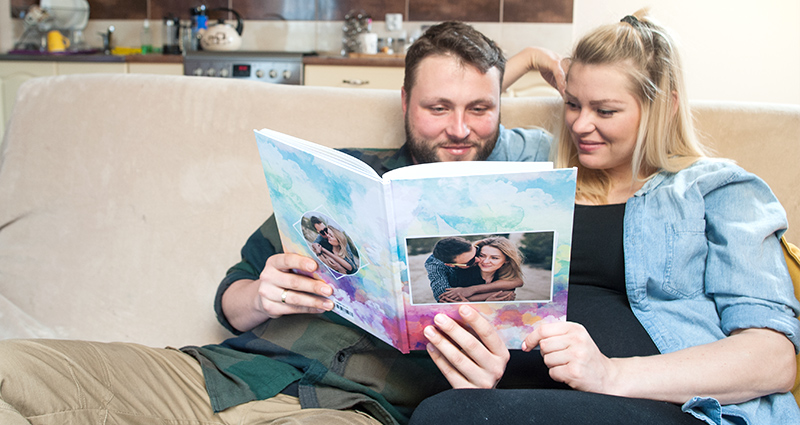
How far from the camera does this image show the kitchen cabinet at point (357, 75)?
3.19 m

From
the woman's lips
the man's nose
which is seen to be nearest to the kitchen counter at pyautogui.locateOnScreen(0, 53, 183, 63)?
the man's nose

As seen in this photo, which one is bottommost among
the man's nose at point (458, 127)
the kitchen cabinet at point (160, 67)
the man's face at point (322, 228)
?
the man's face at point (322, 228)

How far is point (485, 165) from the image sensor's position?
2.46 ft

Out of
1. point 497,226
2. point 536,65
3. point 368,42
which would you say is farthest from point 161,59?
point 497,226

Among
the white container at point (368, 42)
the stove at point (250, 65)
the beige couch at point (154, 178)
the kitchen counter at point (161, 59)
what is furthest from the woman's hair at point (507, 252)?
the white container at point (368, 42)

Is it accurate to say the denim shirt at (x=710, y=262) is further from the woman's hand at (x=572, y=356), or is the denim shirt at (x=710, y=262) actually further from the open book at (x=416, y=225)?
the open book at (x=416, y=225)

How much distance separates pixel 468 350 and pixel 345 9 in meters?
3.27

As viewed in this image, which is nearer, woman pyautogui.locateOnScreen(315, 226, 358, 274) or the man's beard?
woman pyautogui.locateOnScreen(315, 226, 358, 274)

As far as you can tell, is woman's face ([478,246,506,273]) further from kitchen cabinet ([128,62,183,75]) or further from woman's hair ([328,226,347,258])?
kitchen cabinet ([128,62,183,75])

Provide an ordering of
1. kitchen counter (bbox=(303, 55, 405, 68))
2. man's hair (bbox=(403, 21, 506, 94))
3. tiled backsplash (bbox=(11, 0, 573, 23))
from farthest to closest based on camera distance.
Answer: tiled backsplash (bbox=(11, 0, 573, 23)) < kitchen counter (bbox=(303, 55, 405, 68)) < man's hair (bbox=(403, 21, 506, 94))

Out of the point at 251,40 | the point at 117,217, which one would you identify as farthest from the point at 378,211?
the point at 251,40

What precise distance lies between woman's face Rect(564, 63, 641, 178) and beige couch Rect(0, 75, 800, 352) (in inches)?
11.5

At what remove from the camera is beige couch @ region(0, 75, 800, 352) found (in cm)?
132

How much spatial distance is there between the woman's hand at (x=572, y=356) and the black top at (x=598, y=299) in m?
0.19
